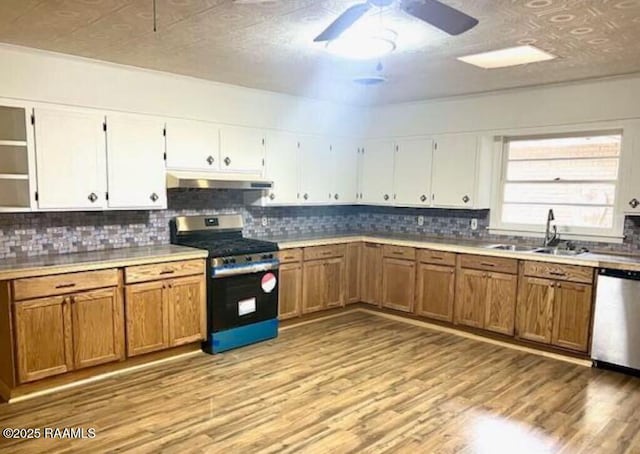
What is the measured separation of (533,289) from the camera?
162 inches

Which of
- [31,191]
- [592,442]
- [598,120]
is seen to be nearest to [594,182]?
[598,120]

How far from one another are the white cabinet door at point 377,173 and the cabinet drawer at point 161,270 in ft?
8.30

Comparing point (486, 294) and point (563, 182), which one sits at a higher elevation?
point (563, 182)

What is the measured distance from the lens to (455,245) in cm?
462

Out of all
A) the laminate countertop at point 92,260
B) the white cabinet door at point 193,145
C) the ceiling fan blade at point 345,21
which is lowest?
the laminate countertop at point 92,260

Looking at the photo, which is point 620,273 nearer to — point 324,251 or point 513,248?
point 513,248

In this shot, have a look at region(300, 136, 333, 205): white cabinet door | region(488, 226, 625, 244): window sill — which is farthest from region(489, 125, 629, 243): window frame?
region(300, 136, 333, 205): white cabinet door

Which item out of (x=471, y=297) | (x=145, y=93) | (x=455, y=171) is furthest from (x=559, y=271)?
(x=145, y=93)

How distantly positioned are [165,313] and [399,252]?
252cm

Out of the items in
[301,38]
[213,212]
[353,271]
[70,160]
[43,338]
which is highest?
[301,38]

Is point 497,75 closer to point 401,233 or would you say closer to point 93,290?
point 401,233

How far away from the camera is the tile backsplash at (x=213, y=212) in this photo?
11.8ft

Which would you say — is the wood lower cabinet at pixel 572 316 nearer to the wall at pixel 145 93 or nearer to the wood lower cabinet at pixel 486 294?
the wood lower cabinet at pixel 486 294

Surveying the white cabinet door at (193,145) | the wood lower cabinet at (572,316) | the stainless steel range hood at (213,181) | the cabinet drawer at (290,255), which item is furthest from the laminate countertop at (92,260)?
the wood lower cabinet at (572,316)
